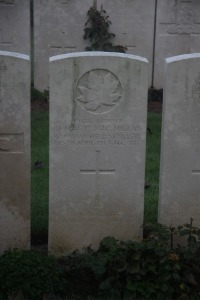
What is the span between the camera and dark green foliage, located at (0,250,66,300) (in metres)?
4.56

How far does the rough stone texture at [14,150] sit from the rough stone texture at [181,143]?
1141 millimetres

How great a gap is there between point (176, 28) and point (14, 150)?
23.6 feet

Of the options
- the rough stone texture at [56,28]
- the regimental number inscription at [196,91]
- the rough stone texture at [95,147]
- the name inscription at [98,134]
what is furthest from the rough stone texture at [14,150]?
the rough stone texture at [56,28]

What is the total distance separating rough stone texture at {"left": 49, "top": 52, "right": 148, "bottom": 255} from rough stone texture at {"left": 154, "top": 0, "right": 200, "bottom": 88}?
22.1ft

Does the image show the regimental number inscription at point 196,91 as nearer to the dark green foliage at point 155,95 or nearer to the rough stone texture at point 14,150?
the rough stone texture at point 14,150

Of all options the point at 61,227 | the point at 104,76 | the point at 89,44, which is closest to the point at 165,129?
the point at 104,76

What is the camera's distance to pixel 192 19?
37.7 ft

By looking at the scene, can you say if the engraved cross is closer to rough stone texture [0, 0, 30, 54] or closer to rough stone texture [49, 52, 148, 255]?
rough stone texture [49, 52, 148, 255]

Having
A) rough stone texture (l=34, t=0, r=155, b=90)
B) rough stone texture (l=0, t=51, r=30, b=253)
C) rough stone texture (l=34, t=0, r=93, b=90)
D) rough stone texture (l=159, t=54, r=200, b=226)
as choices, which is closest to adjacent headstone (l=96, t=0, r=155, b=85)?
rough stone texture (l=34, t=0, r=155, b=90)

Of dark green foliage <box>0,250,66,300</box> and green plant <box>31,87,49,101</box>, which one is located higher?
green plant <box>31,87,49,101</box>

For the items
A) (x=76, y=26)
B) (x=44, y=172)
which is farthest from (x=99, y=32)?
(x=44, y=172)

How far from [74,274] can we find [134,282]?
1.76 feet

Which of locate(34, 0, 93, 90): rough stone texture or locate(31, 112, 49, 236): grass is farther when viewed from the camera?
locate(34, 0, 93, 90): rough stone texture

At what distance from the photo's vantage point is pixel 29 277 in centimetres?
459
